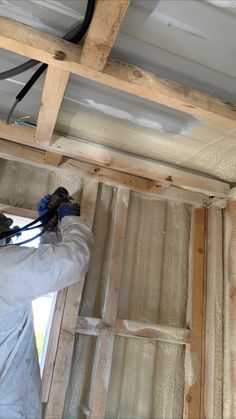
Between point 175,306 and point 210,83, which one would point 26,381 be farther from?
point 210,83

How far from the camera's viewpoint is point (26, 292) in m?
1.50

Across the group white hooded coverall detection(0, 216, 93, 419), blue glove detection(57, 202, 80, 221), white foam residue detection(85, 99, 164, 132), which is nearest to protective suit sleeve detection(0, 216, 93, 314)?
white hooded coverall detection(0, 216, 93, 419)

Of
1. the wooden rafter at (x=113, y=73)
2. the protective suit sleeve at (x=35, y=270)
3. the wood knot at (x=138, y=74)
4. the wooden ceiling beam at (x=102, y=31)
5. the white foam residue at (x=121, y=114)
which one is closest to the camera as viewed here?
the wooden ceiling beam at (x=102, y=31)

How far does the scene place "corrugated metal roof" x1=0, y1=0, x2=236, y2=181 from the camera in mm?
1146

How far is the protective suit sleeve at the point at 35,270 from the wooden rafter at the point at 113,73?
2.38 feet

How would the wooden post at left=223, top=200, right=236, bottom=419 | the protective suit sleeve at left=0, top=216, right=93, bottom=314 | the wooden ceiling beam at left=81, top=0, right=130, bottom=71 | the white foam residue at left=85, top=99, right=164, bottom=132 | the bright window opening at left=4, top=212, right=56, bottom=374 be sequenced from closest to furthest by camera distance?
the wooden ceiling beam at left=81, top=0, right=130, bottom=71
the protective suit sleeve at left=0, top=216, right=93, bottom=314
the white foam residue at left=85, top=99, right=164, bottom=132
the wooden post at left=223, top=200, right=236, bottom=419
the bright window opening at left=4, top=212, right=56, bottom=374

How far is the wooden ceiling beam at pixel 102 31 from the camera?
3.03 feet

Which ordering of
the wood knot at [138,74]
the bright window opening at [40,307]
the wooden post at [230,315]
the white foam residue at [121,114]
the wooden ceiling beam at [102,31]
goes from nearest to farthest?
the wooden ceiling beam at [102,31] < the wood knot at [138,74] < the white foam residue at [121,114] < the wooden post at [230,315] < the bright window opening at [40,307]

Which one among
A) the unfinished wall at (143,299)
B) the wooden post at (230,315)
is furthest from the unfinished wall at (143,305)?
the wooden post at (230,315)

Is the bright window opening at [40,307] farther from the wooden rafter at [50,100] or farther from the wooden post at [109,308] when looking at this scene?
the wooden rafter at [50,100]

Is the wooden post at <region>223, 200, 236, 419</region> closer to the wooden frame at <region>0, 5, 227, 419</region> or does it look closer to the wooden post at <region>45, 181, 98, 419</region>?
the wooden frame at <region>0, 5, 227, 419</region>

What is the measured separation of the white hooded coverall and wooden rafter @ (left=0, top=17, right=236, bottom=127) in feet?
2.37

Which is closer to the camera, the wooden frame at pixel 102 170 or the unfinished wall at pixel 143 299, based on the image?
the wooden frame at pixel 102 170

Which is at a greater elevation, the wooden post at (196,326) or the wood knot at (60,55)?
the wood knot at (60,55)
